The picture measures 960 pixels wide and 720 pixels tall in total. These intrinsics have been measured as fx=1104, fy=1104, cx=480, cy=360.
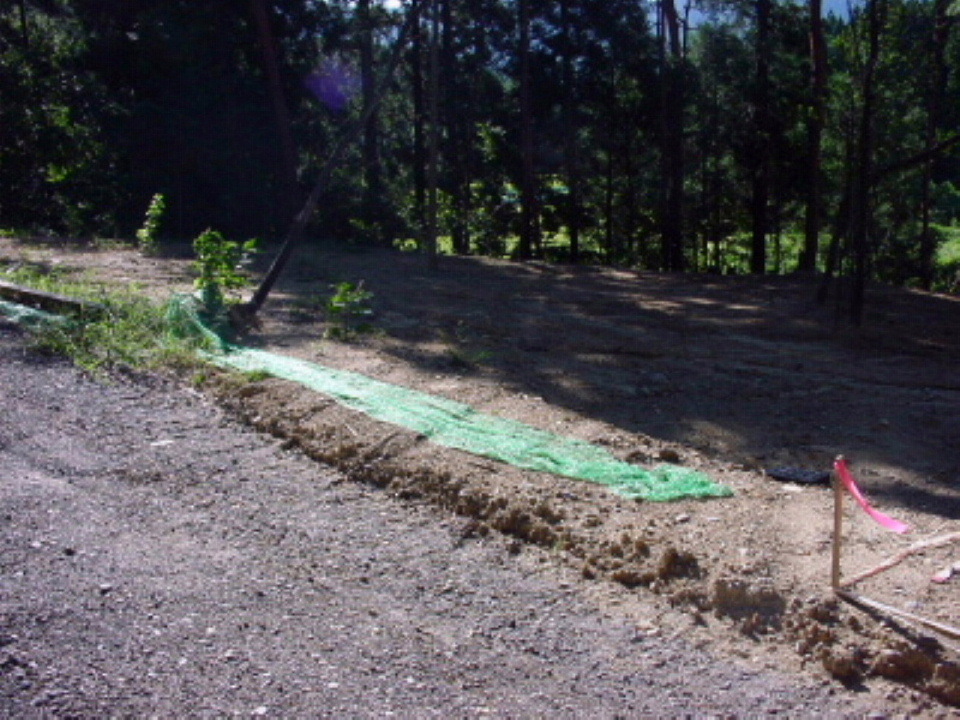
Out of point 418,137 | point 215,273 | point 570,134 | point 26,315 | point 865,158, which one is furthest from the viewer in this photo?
point 418,137

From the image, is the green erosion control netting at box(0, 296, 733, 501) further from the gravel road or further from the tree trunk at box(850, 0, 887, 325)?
the tree trunk at box(850, 0, 887, 325)

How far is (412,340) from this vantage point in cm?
994

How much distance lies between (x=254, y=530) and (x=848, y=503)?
2.89 meters

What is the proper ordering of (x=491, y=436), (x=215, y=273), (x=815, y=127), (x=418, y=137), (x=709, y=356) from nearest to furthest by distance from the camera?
(x=491, y=436) < (x=709, y=356) < (x=215, y=273) < (x=815, y=127) < (x=418, y=137)

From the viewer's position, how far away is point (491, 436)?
6.54 metres

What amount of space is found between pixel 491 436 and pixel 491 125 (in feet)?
74.2

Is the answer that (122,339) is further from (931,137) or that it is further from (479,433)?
(931,137)

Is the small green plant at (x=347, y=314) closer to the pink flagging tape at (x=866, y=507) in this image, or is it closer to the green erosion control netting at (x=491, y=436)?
the green erosion control netting at (x=491, y=436)

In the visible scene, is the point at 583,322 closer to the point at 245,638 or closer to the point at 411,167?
the point at 245,638

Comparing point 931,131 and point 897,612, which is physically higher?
point 931,131

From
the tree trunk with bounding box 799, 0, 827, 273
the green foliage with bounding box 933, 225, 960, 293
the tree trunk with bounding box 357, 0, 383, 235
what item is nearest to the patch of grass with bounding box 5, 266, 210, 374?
the tree trunk with bounding box 357, 0, 383, 235

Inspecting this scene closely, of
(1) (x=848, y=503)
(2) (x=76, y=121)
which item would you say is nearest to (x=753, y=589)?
(1) (x=848, y=503)

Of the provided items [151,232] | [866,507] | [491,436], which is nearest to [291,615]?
[866,507]

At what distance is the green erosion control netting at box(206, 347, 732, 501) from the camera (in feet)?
18.7
